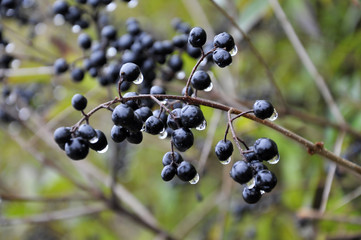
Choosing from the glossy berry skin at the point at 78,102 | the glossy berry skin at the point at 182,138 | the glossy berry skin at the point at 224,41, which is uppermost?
the glossy berry skin at the point at 224,41

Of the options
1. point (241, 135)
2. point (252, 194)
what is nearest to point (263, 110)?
point (252, 194)

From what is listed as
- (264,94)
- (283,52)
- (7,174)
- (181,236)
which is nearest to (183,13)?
(283,52)

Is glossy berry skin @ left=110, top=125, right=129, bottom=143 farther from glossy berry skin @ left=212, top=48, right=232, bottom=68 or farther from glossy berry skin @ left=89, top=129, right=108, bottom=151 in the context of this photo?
glossy berry skin @ left=212, top=48, right=232, bottom=68

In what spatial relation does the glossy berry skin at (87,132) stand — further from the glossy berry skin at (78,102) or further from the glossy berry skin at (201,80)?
the glossy berry skin at (201,80)

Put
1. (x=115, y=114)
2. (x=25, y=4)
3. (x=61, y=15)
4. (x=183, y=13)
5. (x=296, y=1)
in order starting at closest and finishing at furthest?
(x=115, y=114), (x=61, y=15), (x=25, y=4), (x=296, y=1), (x=183, y=13)

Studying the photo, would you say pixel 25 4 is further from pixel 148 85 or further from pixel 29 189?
pixel 29 189

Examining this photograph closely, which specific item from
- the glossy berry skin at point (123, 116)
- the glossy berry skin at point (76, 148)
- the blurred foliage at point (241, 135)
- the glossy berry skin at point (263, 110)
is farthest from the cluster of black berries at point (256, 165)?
the blurred foliage at point (241, 135)

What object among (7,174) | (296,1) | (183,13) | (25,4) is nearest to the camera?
(25,4)
